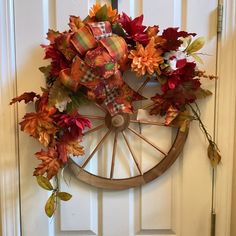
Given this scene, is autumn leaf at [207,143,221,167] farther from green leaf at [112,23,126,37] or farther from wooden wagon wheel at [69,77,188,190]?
green leaf at [112,23,126,37]

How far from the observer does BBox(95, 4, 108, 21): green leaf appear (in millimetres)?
1185

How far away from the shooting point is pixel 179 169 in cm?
141

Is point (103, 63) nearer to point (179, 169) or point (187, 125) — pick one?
point (187, 125)

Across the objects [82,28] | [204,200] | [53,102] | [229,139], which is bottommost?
[204,200]

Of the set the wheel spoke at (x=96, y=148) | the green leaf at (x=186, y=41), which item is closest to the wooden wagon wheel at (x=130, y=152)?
the wheel spoke at (x=96, y=148)

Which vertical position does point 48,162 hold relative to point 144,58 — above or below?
below

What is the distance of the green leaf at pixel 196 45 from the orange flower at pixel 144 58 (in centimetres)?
15

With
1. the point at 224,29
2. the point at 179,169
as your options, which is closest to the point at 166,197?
→ the point at 179,169

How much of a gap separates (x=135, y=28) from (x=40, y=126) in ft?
1.61

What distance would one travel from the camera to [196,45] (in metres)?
1.26

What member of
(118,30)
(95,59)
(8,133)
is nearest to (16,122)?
(8,133)

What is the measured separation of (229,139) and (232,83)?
23cm

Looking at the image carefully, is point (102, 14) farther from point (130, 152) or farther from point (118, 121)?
point (130, 152)

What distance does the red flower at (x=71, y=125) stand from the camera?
4.03 feet
